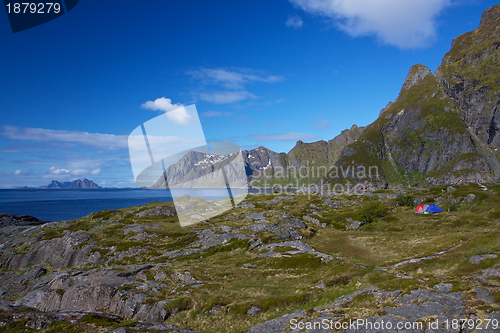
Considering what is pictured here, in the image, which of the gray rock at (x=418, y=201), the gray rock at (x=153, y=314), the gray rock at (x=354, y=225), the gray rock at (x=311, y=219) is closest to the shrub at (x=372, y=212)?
the gray rock at (x=354, y=225)

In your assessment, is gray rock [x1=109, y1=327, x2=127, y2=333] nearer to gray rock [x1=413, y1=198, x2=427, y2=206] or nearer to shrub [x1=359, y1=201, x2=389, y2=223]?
shrub [x1=359, y1=201, x2=389, y2=223]

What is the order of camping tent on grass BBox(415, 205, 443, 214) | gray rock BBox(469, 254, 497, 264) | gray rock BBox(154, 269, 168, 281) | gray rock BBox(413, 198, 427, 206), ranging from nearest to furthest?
gray rock BBox(469, 254, 497, 264)
gray rock BBox(154, 269, 168, 281)
camping tent on grass BBox(415, 205, 443, 214)
gray rock BBox(413, 198, 427, 206)

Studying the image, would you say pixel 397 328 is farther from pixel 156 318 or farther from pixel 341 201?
pixel 341 201

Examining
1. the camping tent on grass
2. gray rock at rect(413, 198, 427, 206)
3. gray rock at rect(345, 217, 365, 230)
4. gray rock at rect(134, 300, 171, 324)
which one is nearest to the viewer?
gray rock at rect(134, 300, 171, 324)

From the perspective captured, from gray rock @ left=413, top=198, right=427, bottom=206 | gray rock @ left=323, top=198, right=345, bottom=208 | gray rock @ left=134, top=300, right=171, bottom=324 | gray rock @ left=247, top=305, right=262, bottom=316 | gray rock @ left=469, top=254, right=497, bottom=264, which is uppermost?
gray rock @ left=469, top=254, right=497, bottom=264

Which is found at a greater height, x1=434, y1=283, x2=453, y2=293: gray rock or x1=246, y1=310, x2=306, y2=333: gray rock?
x1=434, y1=283, x2=453, y2=293: gray rock

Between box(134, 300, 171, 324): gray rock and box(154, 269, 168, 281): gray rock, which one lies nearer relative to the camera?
box(134, 300, 171, 324): gray rock

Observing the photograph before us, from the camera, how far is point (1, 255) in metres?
69.1

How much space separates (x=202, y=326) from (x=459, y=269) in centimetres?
3548

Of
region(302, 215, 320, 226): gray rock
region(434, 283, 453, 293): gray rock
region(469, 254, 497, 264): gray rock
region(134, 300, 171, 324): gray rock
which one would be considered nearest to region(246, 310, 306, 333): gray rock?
region(134, 300, 171, 324): gray rock

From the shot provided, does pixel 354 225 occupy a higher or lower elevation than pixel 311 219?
lower

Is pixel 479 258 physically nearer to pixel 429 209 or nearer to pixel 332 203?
pixel 429 209

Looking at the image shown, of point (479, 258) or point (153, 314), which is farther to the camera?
point (479, 258)

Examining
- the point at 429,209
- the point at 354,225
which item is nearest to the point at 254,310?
the point at 354,225
